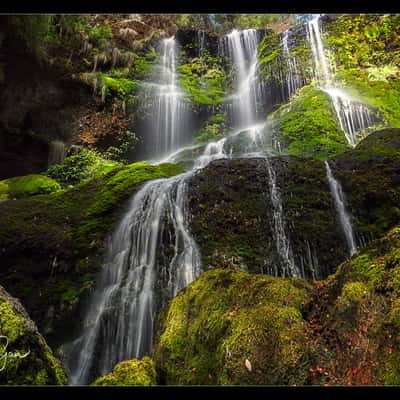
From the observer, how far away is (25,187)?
29.9 ft

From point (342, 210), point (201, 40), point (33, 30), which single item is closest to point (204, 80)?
point (201, 40)

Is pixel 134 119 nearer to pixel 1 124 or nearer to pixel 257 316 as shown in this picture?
pixel 1 124

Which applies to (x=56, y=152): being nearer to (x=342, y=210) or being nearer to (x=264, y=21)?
(x=342, y=210)

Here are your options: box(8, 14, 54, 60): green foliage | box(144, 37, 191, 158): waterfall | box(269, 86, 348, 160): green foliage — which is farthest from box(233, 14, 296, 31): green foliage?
box(8, 14, 54, 60): green foliage

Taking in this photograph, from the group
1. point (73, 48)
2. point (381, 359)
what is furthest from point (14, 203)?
point (73, 48)

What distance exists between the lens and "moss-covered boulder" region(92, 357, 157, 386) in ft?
8.02

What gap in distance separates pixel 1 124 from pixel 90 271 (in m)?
8.80

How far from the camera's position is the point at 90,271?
6.08 m

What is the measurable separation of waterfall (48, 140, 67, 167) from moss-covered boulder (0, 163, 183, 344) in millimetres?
5747

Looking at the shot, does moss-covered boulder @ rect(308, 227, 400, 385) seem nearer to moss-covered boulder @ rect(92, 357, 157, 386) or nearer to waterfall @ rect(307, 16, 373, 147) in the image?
moss-covered boulder @ rect(92, 357, 157, 386)

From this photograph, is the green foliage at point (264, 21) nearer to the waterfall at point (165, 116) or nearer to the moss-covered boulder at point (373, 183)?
the waterfall at point (165, 116)

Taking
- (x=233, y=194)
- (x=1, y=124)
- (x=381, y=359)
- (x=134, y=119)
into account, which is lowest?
(x=381, y=359)

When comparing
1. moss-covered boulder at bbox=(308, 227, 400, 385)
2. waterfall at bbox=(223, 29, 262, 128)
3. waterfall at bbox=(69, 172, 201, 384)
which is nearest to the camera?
moss-covered boulder at bbox=(308, 227, 400, 385)

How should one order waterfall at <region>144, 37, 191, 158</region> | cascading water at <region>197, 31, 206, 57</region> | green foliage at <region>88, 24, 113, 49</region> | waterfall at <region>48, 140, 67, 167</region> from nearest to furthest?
waterfall at <region>48, 140, 67, 167</region> → waterfall at <region>144, 37, 191, 158</region> → green foliage at <region>88, 24, 113, 49</region> → cascading water at <region>197, 31, 206, 57</region>
